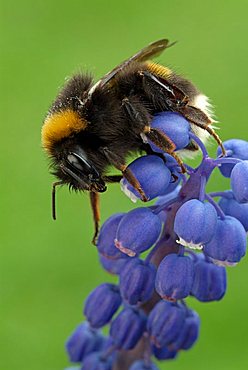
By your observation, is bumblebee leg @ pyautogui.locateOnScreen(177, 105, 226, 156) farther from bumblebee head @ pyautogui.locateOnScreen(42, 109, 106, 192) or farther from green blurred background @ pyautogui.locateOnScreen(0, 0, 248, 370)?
green blurred background @ pyautogui.locateOnScreen(0, 0, 248, 370)

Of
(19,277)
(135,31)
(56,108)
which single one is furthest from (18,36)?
(56,108)

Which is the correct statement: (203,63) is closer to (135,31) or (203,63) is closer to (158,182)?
(135,31)

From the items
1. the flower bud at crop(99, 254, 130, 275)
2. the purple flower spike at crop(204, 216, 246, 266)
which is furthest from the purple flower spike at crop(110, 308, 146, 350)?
the purple flower spike at crop(204, 216, 246, 266)

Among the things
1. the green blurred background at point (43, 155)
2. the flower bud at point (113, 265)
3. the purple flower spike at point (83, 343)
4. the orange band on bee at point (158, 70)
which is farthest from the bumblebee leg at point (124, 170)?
the green blurred background at point (43, 155)

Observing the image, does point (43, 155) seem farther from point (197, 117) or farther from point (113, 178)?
point (197, 117)

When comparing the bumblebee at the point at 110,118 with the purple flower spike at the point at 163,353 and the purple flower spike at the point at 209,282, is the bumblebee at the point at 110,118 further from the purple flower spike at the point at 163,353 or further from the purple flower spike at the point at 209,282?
the purple flower spike at the point at 163,353

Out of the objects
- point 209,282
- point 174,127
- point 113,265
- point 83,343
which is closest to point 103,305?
point 113,265
